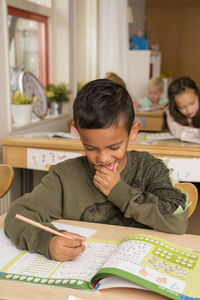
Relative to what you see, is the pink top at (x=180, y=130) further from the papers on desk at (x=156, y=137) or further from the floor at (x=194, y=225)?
the floor at (x=194, y=225)

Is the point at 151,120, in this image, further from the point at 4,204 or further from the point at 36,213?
the point at 36,213

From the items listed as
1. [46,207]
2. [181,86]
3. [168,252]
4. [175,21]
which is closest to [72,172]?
[46,207]

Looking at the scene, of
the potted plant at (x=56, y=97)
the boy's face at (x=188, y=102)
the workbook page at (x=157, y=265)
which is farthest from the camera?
the potted plant at (x=56, y=97)

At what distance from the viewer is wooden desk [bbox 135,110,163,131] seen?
4078 mm

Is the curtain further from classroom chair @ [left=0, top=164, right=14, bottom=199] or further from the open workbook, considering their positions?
the open workbook

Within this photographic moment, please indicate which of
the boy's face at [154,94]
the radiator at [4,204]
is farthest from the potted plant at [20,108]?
the boy's face at [154,94]

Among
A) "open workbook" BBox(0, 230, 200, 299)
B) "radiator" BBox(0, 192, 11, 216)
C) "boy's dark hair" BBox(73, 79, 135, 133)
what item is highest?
"boy's dark hair" BBox(73, 79, 135, 133)

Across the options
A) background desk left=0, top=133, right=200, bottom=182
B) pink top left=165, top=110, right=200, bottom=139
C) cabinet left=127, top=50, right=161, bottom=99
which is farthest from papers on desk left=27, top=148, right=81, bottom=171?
cabinet left=127, top=50, right=161, bottom=99

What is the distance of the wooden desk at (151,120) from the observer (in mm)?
4078

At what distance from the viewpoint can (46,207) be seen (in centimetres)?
111

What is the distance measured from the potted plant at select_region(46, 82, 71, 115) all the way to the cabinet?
170cm

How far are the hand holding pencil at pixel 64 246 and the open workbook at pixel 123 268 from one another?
16 mm

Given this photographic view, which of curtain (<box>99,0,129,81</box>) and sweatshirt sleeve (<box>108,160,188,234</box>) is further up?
curtain (<box>99,0,129,81</box>)

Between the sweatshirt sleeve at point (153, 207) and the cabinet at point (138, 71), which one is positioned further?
the cabinet at point (138, 71)
